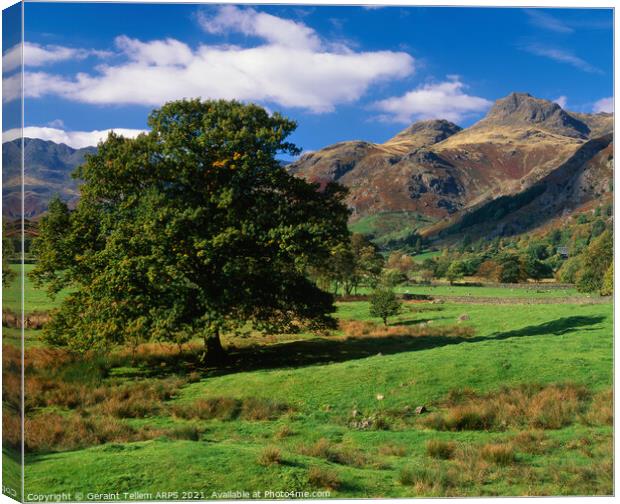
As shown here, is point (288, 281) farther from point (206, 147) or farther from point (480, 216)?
point (480, 216)

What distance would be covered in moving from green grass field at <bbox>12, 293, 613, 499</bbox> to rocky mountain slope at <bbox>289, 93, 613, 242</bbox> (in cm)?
217

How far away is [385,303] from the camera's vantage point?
10.4m

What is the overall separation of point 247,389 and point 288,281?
2.50 m

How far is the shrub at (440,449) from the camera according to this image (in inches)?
321

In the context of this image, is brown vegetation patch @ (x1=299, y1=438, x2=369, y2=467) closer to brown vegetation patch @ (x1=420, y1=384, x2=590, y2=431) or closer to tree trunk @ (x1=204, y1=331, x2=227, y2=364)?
brown vegetation patch @ (x1=420, y1=384, x2=590, y2=431)

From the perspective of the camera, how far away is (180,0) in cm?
825

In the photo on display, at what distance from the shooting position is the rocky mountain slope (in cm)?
908

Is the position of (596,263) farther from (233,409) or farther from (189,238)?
(189,238)

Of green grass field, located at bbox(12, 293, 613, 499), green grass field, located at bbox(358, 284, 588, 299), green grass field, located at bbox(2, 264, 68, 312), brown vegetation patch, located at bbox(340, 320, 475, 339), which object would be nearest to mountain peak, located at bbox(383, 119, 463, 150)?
green grass field, located at bbox(358, 284, 588, 299)

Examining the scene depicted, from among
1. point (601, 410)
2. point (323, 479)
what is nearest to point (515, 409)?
point (601, 410)

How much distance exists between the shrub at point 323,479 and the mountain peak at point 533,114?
6.39 metres

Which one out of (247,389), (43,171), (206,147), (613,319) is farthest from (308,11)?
(613,319)

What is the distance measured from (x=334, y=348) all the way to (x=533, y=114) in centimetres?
595

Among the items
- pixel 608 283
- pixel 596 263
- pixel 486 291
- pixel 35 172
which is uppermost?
pixel 35 172
